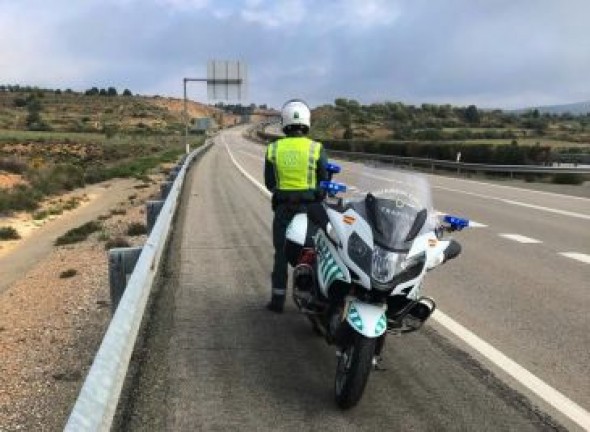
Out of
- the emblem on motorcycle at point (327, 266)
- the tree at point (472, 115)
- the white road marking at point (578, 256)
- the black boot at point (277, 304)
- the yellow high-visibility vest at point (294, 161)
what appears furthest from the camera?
the tree at point (472, 115)

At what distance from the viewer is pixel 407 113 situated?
12825cm

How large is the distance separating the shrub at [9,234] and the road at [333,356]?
9.83 metres

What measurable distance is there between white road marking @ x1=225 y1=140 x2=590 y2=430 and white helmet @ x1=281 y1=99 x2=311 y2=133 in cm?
231

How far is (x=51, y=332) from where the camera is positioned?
8.48 meters

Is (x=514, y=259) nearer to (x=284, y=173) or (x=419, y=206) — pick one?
(x=284, y=173)

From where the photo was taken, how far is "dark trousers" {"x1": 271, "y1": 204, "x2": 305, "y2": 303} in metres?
7.89

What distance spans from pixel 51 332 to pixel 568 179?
2617 cm

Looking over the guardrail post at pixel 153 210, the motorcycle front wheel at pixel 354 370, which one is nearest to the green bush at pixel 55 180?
the guardrail post at pixel 153 210

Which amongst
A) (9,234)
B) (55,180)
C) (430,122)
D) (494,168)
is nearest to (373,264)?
(9,234)

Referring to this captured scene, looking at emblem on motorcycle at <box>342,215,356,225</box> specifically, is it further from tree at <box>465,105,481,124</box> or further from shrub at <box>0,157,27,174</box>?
tree at <box>465,105,481,124</box>

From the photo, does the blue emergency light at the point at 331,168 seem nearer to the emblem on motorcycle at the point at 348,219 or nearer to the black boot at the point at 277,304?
the black boot at the point at 277,304

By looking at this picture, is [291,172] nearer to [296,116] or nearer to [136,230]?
[296,116]

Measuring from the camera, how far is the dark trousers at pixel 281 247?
7894mm

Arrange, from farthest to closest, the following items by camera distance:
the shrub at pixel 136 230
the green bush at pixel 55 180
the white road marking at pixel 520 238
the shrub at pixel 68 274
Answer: the green bush at pixel 55 180
the shrub at pixel 136 230
the white road marking at pixel 520 238
the shrub at pixel 68 274
